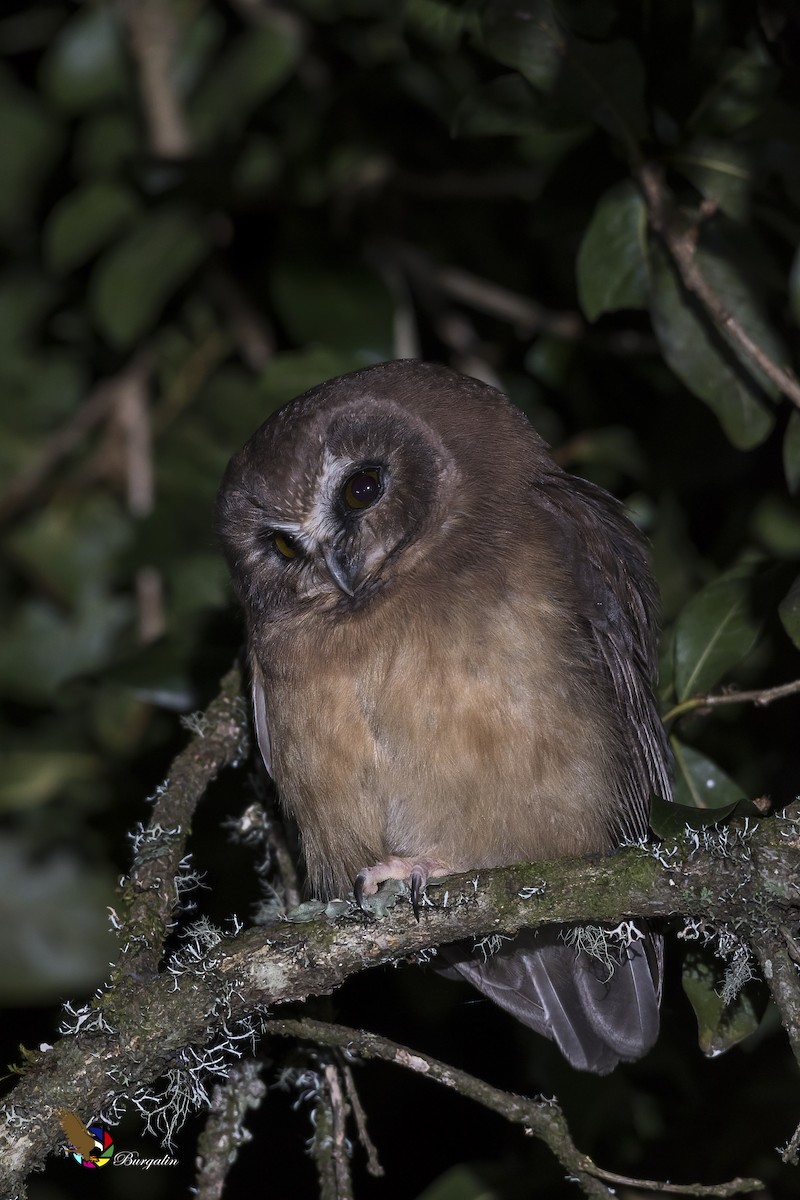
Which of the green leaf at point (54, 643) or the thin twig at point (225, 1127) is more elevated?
the thin twig at point (225, 1127)

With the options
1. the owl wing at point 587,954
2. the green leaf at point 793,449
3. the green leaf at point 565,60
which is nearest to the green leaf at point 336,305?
the owl wing at point 587,954

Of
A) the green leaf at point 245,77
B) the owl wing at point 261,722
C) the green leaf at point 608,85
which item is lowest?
the owl wing at point 261,722

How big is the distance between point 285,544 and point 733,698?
134 cm

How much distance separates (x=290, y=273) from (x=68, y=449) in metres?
1.28

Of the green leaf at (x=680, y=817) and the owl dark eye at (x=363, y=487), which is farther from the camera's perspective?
the owl dark eye at (x=363, y=487)

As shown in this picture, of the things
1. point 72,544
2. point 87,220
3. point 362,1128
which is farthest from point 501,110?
point 362,1128

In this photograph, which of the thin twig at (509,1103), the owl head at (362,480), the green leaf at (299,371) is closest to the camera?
the thin twig at (509,1103)

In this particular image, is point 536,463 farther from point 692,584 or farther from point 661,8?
point 661,8

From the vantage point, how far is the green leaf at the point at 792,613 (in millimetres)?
2854

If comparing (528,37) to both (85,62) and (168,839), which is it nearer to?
(85,62)

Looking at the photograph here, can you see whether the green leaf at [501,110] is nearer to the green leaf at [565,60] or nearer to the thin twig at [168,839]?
the green leaf at [565,60]

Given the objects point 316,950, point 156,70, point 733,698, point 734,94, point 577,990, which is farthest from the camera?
point 156,70

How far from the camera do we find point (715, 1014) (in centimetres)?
287

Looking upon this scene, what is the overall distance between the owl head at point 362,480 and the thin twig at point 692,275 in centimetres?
67
